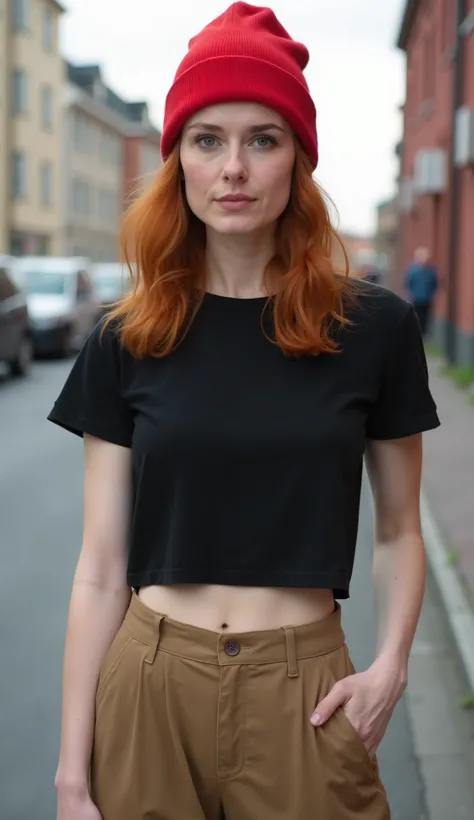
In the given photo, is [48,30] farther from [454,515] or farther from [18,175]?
[454,515]

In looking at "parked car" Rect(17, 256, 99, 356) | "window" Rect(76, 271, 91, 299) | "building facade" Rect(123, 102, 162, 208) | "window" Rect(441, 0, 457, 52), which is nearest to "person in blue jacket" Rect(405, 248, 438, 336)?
"window" Rect(441, 0, 457, 52)

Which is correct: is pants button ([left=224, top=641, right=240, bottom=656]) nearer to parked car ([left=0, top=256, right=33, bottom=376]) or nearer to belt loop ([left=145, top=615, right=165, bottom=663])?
belt loop ([left=145, top=615, right=165, bottom=663])

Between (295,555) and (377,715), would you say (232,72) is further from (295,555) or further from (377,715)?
(377,715)

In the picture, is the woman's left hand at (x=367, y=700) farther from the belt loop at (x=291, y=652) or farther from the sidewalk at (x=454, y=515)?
the sidewalk at (x=454, y=515)

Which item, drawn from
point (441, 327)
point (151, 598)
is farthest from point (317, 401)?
point (441, 327)

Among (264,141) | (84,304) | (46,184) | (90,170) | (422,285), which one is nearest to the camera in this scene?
(264,141)

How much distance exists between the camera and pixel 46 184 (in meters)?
51.3

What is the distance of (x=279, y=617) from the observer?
186 centimetres

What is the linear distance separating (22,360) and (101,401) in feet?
52.8

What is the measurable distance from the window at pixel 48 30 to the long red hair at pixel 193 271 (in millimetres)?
50504

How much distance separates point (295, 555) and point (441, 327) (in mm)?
20552

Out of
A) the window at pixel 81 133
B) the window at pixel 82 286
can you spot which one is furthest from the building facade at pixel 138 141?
the window at pixel 82 286

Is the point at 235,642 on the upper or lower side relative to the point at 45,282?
lower

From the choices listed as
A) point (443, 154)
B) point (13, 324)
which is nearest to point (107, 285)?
point (443, 154)
